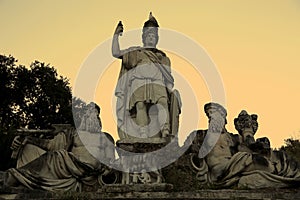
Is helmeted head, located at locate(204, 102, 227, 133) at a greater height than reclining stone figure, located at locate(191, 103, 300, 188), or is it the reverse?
helmeted head, located at locate(204, 102, 227, 133)

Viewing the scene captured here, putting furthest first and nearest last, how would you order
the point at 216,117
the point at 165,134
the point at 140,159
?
the point at 216,117 < the point at 165,134 < the point at 140,159

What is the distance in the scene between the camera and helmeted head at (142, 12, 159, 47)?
1403 cm

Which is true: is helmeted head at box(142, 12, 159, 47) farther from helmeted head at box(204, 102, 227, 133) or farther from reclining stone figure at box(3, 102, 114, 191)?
reclining stone figure at box(3, 102, 114, 191)

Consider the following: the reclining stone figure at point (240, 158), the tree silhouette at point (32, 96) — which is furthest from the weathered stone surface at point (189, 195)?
the tree silhouette at point (32, 96)

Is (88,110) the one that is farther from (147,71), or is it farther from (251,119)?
(251,119)

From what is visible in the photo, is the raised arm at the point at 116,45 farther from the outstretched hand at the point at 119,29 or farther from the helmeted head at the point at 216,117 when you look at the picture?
the helmeted head at the point at 216,117

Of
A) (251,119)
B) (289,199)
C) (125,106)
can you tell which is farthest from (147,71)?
(289,199)

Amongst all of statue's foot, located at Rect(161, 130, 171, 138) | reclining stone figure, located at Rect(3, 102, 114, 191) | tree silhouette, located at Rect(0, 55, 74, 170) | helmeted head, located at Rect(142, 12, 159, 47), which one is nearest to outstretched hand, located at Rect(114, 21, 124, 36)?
helmeted head, located at Rect(142, 12, 159, 47)

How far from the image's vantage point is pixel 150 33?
46.0ft

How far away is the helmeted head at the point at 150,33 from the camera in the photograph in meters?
14.0

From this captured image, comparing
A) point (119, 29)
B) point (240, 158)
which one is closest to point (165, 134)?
point (240, 158)

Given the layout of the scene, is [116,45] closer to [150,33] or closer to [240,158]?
[150,33]

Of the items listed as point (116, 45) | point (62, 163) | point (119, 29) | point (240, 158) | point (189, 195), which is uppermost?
point (119, 29)

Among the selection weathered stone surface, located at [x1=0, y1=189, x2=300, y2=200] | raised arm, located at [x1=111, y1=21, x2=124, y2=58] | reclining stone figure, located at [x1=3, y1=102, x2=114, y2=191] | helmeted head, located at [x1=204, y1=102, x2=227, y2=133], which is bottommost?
weathered stone surface, located at [x1=0, y1=189, x2=300, y2=200]
